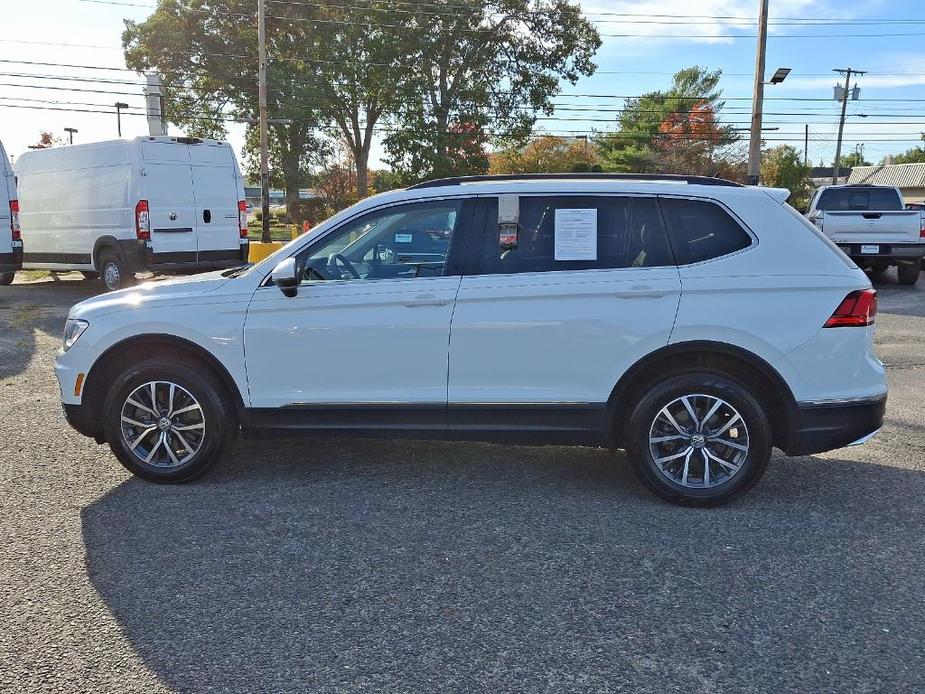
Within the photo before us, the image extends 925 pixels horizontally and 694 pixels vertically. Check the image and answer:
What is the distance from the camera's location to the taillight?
4.27 meters

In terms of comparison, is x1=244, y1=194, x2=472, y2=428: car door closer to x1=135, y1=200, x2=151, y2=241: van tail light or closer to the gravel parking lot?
the gravel parking lot

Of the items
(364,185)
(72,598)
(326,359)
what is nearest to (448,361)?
(326,359)

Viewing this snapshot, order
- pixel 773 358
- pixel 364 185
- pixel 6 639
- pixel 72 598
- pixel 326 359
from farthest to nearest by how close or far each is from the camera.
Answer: pixel 364 185, pixel 326 359, pixel 773 358, pixel 72 598, pixel 6 639

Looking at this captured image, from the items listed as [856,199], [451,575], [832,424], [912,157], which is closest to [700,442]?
[832,424]

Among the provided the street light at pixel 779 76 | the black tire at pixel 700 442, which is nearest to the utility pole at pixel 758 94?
the street light at pixel 779 76

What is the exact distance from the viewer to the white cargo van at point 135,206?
41.7 feet

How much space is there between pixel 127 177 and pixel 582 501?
1060 centimetres

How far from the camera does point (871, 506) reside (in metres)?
4.50

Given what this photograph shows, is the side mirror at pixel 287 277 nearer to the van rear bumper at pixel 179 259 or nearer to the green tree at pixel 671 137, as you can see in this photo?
the van rear bumper at pixel 179 259

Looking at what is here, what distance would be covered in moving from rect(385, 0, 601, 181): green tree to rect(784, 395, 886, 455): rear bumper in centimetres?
3724

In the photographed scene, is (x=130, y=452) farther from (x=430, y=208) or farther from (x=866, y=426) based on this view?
(x=866, y=426)

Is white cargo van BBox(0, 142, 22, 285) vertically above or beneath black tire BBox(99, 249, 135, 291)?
above

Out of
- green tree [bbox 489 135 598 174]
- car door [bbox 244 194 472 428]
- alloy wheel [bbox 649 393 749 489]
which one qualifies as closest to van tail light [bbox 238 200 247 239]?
car door [bbox 244 194 472 428]

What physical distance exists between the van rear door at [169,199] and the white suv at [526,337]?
8.58 m
